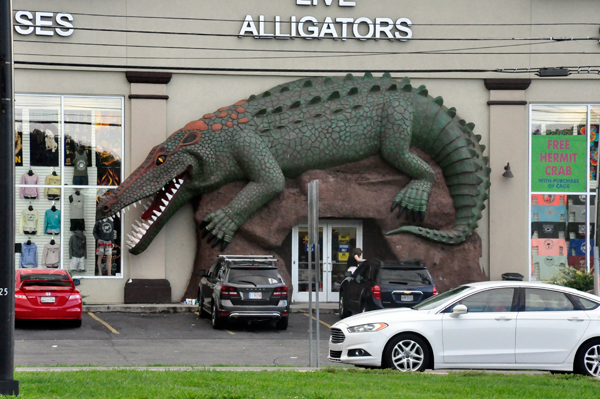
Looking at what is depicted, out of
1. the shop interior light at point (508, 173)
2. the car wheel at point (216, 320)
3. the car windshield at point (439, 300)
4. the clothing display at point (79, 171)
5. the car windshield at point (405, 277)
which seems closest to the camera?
the car windshield at point (439, 300)

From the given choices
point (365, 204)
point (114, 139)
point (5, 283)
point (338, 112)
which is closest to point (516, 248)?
point (365, 204)

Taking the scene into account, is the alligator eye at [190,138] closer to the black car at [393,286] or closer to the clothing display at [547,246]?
the black car at [393,286]

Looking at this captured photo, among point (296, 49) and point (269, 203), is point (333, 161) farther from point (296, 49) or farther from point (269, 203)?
point (296, 49)

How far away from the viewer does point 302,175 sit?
867 inches

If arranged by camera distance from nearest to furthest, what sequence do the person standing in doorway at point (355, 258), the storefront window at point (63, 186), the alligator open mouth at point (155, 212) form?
the alligator open mouth at point (155, 212)
the person standing in doorway at point (355, 258)
the storefront window at point (63, 186)

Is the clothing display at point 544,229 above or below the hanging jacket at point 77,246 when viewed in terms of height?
above

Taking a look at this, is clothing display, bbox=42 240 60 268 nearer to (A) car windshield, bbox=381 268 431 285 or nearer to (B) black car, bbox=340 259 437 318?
(B) black car, bbox=340 259 437 318

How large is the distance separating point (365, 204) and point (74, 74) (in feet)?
29.5

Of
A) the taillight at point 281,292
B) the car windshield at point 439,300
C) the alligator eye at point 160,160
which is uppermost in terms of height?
the alligator eye at point 160,160

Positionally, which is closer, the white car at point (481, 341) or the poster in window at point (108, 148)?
the white car at point (481, 341)

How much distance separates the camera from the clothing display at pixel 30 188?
21906 millimetres

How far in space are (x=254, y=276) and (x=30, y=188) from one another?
8.04m

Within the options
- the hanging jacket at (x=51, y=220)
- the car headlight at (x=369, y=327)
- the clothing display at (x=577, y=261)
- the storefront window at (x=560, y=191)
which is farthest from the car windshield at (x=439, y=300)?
the hanging jacket at (x=51, y=220)

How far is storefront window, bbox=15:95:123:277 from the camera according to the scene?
2198 centimetres
